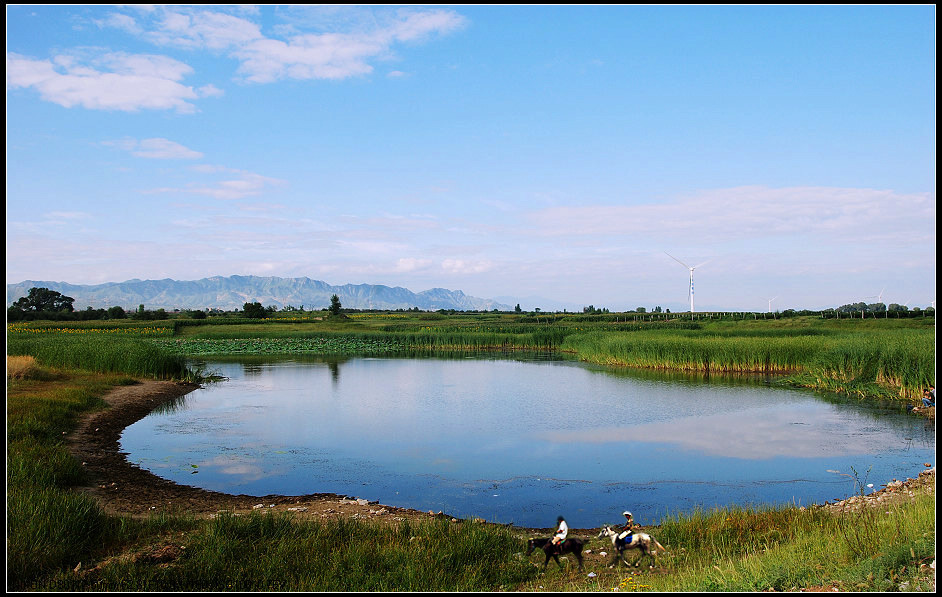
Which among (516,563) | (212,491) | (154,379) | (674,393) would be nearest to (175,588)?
(516,563)

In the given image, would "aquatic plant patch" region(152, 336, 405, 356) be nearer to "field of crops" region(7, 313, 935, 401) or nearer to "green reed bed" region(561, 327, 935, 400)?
"field of crops" region(7, 313, 935, 401)

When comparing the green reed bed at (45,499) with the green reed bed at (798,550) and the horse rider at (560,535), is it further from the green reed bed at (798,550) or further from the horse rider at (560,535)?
the green reed bed at (798,550)

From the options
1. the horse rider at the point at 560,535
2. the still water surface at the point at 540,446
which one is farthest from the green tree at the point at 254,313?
the horse rider at the point at 560,535

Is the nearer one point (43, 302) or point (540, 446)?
point (540, 446)

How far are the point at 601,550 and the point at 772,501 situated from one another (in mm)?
4622

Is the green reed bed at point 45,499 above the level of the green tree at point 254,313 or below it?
below

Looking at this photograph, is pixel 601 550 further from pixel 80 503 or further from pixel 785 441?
pixel 785 441

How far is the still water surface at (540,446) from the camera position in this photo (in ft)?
36.6

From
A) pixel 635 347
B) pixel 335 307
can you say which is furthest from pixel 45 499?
pixel 335 307

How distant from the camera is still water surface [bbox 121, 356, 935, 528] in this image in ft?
36.6

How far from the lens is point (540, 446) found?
1502 centimetres

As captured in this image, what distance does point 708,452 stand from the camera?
562 inches

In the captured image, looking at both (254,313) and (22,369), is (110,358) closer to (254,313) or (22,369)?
(22,369)

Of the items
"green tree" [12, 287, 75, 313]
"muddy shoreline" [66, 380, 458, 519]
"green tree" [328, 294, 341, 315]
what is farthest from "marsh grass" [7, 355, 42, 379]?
"green tree" [328, 294, 341, 315]
